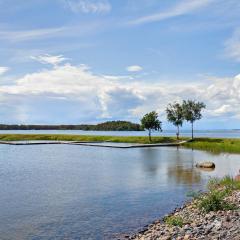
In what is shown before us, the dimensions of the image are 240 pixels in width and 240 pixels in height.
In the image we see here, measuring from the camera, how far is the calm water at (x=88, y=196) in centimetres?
2841

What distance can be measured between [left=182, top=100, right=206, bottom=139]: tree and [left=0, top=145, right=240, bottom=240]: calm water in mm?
74234

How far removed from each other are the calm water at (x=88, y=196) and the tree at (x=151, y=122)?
71065mm

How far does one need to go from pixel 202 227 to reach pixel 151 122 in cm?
12035

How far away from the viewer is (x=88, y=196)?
40.1m

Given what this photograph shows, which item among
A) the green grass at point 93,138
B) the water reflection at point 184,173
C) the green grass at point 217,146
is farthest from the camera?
the green grass at point 93,138

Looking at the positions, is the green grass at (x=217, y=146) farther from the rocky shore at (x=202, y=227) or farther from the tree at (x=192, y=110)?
the rocky shore at (x=202, y=227)

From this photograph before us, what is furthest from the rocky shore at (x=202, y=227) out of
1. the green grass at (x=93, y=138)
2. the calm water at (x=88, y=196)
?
the green grass at (x=93, y=138)

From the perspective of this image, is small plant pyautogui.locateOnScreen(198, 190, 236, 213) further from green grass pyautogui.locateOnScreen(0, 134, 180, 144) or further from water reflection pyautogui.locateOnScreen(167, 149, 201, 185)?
green grass pyautogui.locateOnScreen(0, 134, 180, 144)

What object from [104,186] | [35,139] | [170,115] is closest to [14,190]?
[104,186]

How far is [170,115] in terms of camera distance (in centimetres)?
14512

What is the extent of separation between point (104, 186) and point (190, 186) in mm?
8979

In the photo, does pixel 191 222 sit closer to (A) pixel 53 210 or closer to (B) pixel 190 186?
(A) pixel 53 210

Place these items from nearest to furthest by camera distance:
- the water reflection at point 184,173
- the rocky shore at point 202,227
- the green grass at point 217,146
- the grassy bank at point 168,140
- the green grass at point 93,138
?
the rocky shore at point 202,227
the water reflection at point 184,173
the green grass at point 217,146
the grassy bank at point 168,140
the green grass at point 93,138

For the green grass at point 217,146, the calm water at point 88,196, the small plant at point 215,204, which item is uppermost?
the green grass at point 217,146
